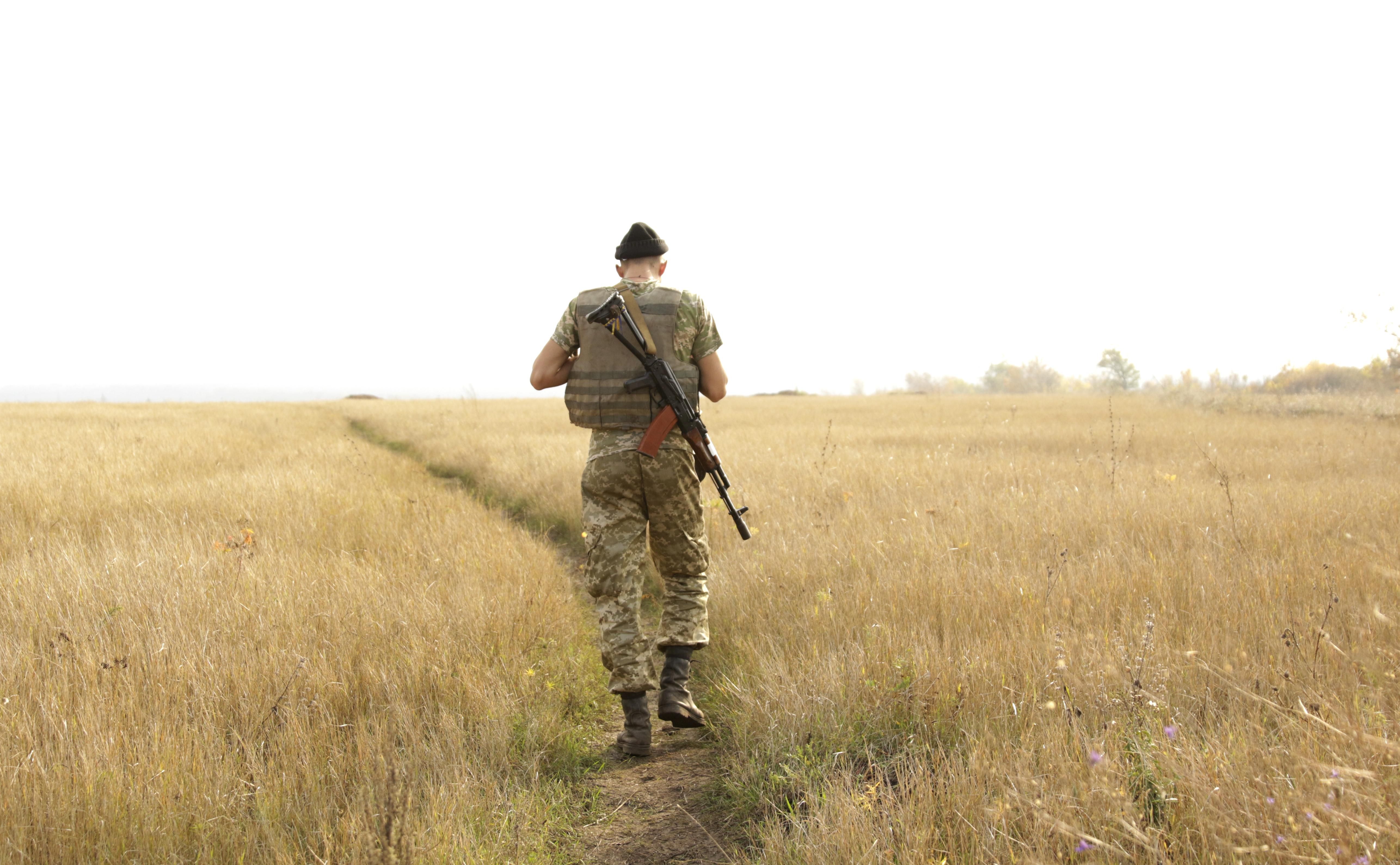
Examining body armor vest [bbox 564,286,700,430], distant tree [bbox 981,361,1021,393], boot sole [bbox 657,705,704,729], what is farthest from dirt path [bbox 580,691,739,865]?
distant tree [bbox 981,361,1021,393]

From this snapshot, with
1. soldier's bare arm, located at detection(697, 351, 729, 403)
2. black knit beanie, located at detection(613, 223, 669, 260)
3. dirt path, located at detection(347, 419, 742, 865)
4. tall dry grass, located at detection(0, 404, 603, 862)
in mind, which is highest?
black knit beanie, located at detection(613, 223, 669, 260)

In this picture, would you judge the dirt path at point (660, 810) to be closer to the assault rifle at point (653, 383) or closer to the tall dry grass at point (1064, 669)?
the tall dry grass at point (1064, 669)

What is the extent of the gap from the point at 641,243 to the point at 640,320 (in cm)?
44

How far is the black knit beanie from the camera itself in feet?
13.3

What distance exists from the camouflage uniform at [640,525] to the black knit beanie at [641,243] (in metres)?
0.16

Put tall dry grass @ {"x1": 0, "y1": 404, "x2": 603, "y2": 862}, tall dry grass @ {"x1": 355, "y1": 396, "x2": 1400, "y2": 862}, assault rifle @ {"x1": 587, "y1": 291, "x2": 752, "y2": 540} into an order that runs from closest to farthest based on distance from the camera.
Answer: tall dry grass @ {"x1": 355, "y1": 396, "x2": 1400, "y2": 862} → tall dry grass @ {"x1": 0, "y1": 404, "x2": 603, "y2": 862} → assault rifle @ {"x1": 587, "y1": 291, "x2": 752, "y2": 540}

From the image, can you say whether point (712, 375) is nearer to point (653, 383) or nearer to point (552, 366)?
point (653, 383)

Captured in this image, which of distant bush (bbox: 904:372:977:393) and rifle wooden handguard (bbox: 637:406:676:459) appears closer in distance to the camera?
rifle wooden handguard (bbox: 637:406:676:459)

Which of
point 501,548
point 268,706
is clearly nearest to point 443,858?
point 268,706

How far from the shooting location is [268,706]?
334cm

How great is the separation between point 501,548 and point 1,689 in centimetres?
309

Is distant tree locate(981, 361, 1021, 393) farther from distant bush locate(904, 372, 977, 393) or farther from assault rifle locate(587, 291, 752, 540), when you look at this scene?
assault rifle locate(587, 291, 752, 540)

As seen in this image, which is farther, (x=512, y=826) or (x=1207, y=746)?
(x=512, y=826)

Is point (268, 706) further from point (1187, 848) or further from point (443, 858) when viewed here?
point (1187, 848)
